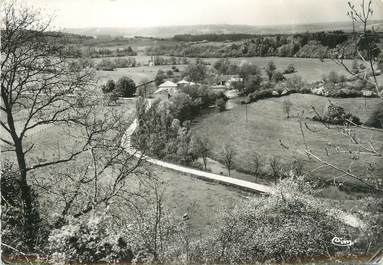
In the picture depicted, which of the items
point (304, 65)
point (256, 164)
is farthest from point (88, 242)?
point (256, 164)

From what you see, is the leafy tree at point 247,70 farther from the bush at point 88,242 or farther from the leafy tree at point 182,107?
the bush at point 88,242

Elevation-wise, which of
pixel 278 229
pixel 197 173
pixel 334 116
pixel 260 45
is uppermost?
pixel 260 45

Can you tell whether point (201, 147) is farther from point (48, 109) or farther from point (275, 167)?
point (48, 109)

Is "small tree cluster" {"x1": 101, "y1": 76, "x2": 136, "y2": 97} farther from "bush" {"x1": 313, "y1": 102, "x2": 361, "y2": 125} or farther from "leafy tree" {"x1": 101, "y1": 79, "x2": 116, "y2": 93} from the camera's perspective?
"bush" {"x1": 313, "y1": 102, "x2": 361, "y2": 125}

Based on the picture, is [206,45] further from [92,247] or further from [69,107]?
[92,247]

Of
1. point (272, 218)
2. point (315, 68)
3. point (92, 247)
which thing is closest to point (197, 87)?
point (315, 68)

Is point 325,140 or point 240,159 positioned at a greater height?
point 325,140
